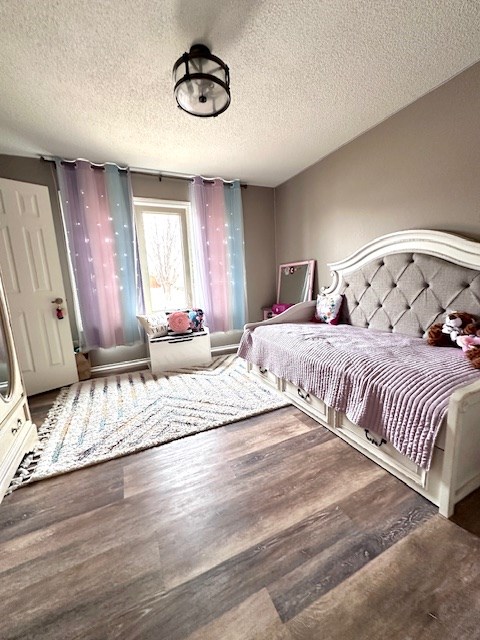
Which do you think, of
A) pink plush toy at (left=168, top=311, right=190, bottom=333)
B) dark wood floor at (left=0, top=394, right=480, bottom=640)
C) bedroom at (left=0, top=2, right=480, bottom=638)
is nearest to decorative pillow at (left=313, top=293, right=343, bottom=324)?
bedroom at (left=0, top=2, right=480, bottom=638)

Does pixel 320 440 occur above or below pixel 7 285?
below

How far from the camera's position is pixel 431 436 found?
1.05 meters

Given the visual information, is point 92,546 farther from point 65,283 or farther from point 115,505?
point 65,283

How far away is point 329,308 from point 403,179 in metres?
1.20

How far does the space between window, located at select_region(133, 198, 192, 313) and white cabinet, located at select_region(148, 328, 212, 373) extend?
1.81 feet

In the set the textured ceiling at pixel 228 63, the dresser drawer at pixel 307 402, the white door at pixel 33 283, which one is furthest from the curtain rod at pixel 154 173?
the dresser drawer at pixel 307 402

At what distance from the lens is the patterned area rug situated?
60.6 inches

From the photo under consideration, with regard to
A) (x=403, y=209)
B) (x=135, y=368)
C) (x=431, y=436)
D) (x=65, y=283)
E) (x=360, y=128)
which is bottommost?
(x=135, y=368)

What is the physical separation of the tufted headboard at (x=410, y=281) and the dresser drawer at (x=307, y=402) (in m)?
0.90

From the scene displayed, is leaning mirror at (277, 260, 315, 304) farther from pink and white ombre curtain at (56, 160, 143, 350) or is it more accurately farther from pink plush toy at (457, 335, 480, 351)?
pink and white ombre curtain at (56, 160, 143, 350)

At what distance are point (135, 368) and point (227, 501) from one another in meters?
2.25

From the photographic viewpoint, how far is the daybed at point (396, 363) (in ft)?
3.50

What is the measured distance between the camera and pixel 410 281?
194cm

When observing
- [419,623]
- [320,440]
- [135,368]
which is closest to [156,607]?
[419,623]
